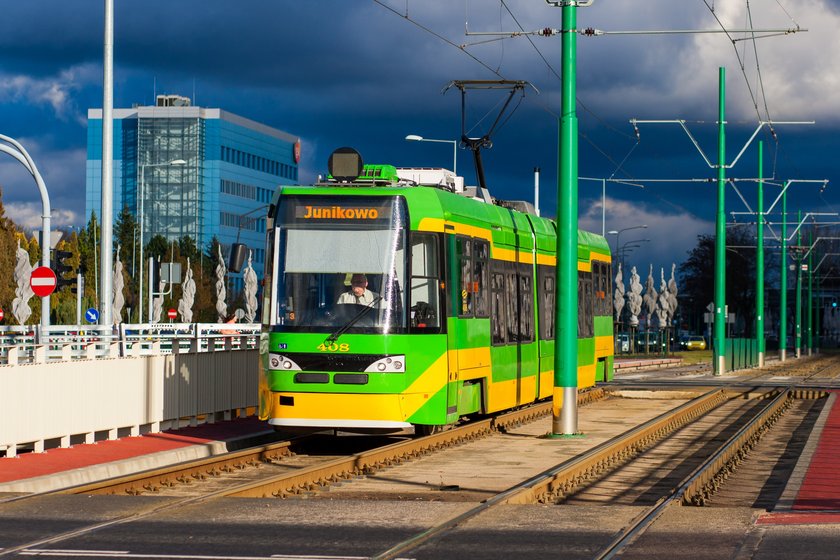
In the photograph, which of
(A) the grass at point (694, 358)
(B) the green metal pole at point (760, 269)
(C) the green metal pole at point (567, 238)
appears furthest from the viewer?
(A) the grass at point (694, 358)

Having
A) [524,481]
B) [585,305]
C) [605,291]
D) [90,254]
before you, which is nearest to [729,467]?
[524,481]

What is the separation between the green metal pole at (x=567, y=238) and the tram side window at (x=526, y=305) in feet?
9.04

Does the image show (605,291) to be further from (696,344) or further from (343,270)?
(696,344)

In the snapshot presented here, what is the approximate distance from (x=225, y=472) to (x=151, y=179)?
132m

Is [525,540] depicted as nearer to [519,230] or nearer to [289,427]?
[289,427]

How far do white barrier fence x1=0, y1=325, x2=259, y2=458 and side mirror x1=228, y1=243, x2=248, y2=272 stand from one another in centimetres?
253

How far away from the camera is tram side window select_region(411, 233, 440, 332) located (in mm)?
19578

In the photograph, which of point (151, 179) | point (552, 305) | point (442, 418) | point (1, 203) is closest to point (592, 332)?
point (552, 305)

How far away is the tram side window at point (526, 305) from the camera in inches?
1003

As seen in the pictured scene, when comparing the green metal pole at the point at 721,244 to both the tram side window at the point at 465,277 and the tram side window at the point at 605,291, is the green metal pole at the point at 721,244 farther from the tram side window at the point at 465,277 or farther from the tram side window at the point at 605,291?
the tram side window at the point at 465,277

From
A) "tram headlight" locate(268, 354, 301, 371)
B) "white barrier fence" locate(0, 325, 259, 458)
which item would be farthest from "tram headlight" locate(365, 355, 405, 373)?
"white barrier fence" locate(0, 325, 259, 458)

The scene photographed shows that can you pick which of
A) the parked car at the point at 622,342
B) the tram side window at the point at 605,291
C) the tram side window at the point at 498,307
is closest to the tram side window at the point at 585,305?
the tram side window at the point at 605,291

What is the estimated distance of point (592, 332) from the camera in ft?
106

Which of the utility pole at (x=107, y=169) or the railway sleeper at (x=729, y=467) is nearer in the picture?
the railway sleeper at (x=729, y=467)
